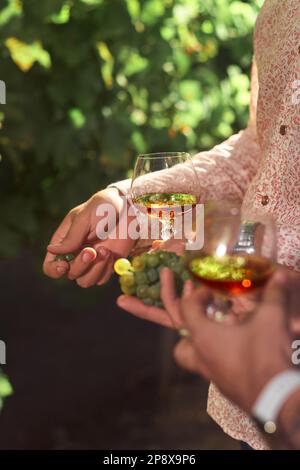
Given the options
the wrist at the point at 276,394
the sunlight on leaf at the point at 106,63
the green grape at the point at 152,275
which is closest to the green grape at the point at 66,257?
the green grape at the point at 152,275

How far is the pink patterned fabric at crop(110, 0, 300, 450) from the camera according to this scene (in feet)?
7.40

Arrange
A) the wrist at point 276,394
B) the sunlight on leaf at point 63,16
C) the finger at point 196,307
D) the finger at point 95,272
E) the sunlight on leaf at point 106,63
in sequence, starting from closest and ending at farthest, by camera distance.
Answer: the wrist at point 276,394 → the finger at point 196,307 → the finger at point 95,272 → the sunlight on leaf at point 63,16 → the sunlight on leaf at point 106,63

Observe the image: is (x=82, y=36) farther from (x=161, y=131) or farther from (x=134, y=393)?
(x=134, y=393)

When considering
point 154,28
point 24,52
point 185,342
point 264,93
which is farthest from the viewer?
point 154,28

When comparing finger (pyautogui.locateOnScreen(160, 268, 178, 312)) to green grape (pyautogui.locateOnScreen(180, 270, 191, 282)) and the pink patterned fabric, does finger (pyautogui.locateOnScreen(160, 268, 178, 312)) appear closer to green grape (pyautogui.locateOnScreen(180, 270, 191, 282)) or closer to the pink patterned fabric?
green grape (pyautogui.locateOnScreen(180, 270, 191, 282))

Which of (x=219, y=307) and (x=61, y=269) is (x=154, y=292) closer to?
(x=219, y=307)

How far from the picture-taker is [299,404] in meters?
1.29

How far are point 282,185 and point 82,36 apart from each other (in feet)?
7.48

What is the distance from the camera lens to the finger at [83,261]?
7.38 ft

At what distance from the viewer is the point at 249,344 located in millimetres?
1309

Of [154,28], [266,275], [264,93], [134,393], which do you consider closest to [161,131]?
[154,28]

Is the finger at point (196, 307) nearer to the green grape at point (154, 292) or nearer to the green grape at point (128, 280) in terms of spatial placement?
the green grape at point (154, 292)

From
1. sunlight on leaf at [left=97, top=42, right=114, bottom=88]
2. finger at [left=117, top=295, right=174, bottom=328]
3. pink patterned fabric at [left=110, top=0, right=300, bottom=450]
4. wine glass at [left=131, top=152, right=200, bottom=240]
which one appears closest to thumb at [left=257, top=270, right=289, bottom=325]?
finger at [left=117, top=295, right=174, bottom=328]

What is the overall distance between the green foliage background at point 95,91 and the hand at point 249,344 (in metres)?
2.85
